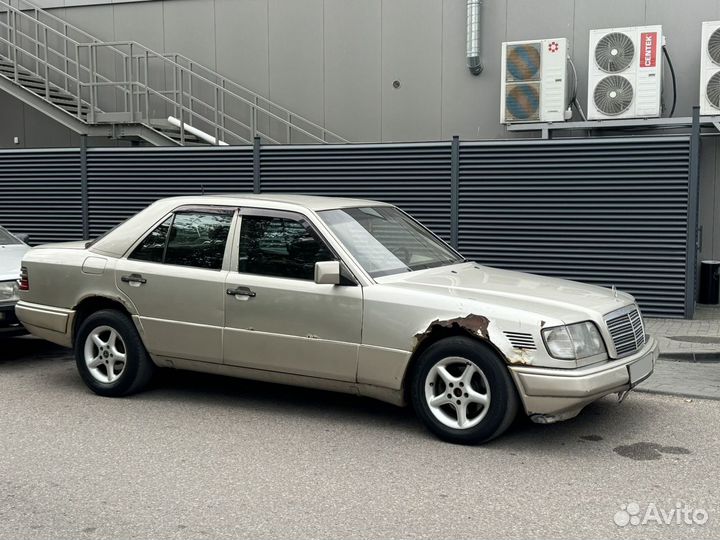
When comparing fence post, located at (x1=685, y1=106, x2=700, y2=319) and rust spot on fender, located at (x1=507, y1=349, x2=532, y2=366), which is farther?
fence post, located at (x1=685, y1=106, x2=700, y2=319)

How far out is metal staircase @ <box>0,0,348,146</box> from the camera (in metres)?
13.9

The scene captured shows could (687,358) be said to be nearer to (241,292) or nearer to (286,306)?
(286,306)

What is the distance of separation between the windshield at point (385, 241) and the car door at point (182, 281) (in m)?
0.92

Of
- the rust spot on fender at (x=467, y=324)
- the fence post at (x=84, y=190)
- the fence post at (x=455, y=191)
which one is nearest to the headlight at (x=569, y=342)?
the rust spot on fender at (x=467, y=324)

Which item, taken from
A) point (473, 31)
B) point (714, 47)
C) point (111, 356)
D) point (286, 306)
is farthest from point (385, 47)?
point (286, 306)

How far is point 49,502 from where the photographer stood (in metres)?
4.50

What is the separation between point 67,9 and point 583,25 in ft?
32.2

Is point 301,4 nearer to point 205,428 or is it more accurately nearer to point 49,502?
point 205,428

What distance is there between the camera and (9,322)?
26.1ft

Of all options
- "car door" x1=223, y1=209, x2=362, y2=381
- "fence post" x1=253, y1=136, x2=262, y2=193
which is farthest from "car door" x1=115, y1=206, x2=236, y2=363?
"fence post" x1=253, y1=136, x2=262, y2=193

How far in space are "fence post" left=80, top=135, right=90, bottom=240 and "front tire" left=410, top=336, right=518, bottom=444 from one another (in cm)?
899

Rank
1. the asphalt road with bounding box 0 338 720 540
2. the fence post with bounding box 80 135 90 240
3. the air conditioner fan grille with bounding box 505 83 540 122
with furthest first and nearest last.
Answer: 1. the fence post with bounding box 80 135 90 240
2. the air conditioner fan grille with bounding box 505 83 540 122
3. the asphalt road with bounding box 0 338 720 540

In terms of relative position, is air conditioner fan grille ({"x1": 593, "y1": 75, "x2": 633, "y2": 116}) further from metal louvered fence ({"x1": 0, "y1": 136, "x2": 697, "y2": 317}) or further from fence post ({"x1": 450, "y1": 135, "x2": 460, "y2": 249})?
fence post ({"x1": 450, "y1": 135, "x2": 460, "y2": 249})

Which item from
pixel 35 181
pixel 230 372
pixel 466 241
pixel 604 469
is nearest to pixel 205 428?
pixel 230 372
